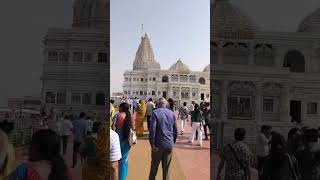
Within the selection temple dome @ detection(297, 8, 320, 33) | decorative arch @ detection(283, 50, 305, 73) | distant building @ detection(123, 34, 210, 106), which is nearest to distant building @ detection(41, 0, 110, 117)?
decorative arch @ detection(283, 50, 305, 73)

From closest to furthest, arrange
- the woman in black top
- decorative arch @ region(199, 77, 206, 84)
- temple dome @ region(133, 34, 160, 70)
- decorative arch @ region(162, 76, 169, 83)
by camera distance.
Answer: the woman in black top < decorative arch @ region(199, 77, 206, 84) < temple dome @ region(133, 34, 160, 70) < decorative arch @ region(162, 76, 169, 83)

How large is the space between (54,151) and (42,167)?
5.6 inches

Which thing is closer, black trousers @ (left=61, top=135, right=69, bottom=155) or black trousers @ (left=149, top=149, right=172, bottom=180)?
black trousers @ (left=149, top=149, right=172, bottom=180)

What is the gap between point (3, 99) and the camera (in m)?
8.10

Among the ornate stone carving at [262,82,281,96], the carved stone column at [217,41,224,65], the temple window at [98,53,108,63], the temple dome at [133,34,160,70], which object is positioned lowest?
the ornate stone carving at [262,82,281,96]

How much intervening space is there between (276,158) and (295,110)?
338cm

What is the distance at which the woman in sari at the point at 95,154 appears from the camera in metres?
5.55

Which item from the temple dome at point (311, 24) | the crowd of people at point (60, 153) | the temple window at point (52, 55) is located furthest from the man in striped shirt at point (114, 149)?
the temple dome at point (311, 24)

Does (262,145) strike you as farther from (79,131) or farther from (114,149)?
(114,149)

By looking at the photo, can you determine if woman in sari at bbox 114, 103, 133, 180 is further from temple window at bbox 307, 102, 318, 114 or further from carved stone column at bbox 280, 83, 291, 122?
temple window at bbox 307, 102, 318, 114

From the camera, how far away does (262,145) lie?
7625 millimetres

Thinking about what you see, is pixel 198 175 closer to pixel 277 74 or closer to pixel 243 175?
pixel 277 74

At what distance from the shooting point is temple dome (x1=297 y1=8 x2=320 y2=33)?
27.7 feet

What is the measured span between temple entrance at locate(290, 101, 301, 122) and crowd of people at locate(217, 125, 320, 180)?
90 cm
